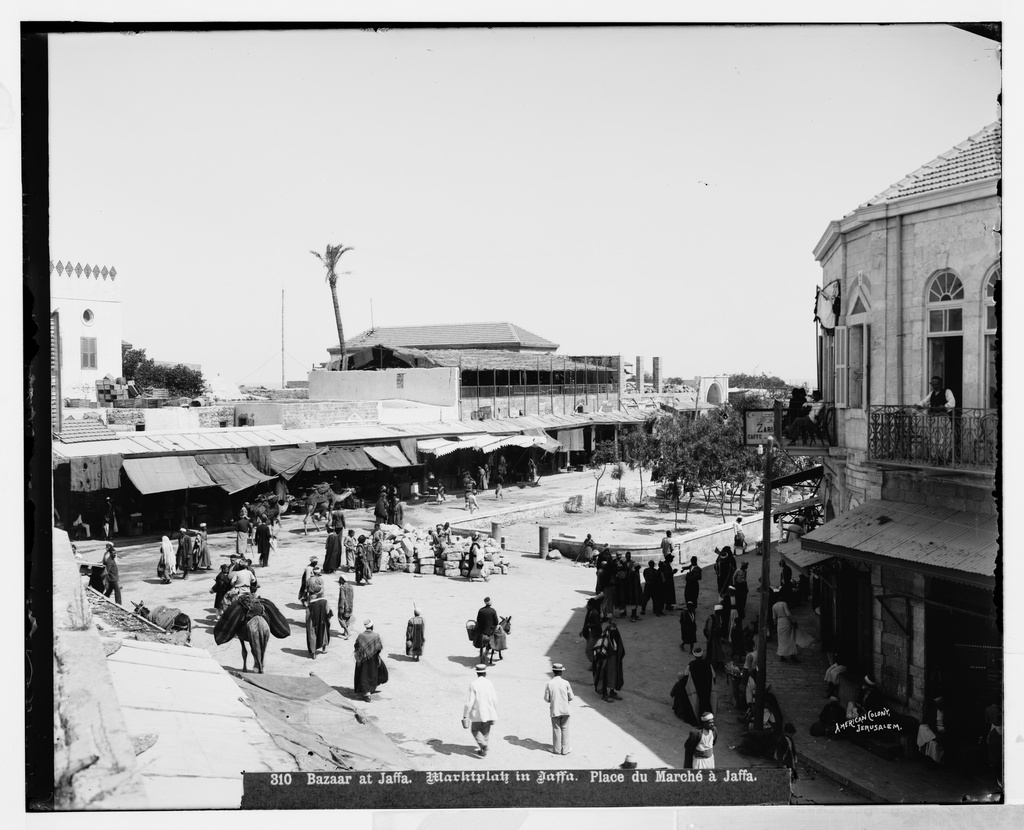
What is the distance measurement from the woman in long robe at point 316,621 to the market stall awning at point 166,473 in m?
9.15

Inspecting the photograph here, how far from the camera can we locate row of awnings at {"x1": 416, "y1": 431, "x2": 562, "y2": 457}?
101ft

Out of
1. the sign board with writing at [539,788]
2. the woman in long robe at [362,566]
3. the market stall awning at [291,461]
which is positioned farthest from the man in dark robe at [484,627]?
the market stall awning at [291,461]

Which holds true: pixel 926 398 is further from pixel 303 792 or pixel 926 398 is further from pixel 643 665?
pixel 303 792

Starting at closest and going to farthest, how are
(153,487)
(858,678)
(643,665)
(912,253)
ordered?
(912,253)
(858,678)
(643,665)
(153,487)

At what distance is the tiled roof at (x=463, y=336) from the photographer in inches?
1857

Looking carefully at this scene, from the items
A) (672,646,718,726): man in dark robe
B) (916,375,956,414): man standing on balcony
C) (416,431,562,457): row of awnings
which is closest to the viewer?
(916,375,956,414): man standing on balcony

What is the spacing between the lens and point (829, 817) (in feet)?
29.4

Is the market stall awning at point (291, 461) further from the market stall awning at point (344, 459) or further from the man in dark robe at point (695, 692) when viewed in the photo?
the man in dark robe at point (695, 692)

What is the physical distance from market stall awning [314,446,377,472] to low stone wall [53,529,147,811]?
54.9 feet

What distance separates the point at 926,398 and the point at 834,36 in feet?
14.8

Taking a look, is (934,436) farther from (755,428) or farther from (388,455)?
(388,455)

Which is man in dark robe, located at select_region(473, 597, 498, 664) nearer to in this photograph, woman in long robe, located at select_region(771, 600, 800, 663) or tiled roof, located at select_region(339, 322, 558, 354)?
woman in long robe, located at select_region(771, 600, 800, 663)

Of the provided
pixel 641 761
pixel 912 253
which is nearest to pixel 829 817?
pixel 641 761

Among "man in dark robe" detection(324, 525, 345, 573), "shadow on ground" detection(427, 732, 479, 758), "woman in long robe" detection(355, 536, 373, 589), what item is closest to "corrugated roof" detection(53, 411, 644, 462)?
"man in dark robe" detection(324, 525, 345, 573)
